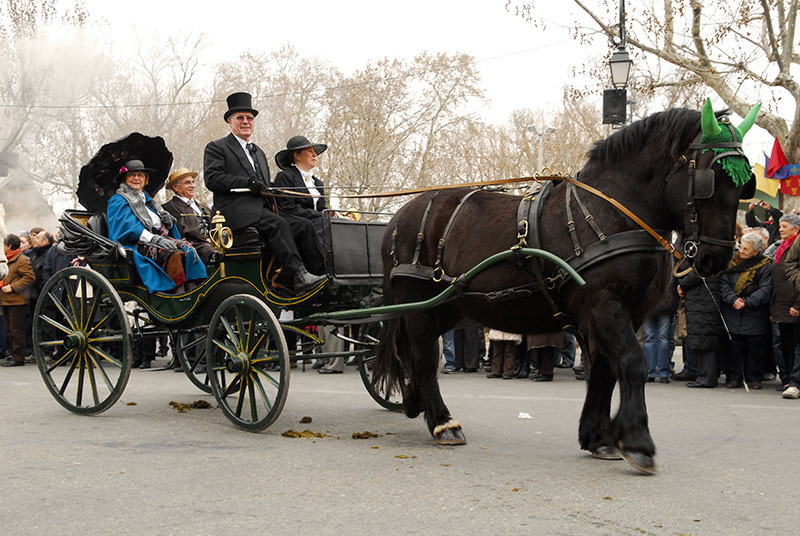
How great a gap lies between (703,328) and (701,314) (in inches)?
7.6

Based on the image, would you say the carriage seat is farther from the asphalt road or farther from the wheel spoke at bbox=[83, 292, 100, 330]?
the asphalt road

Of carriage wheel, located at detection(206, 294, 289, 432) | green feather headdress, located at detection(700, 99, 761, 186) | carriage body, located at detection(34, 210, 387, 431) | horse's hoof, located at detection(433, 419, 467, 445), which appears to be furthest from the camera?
carriage body, located at detection(34, 210, 387, 431)

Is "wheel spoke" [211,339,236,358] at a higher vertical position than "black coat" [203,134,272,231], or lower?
lower

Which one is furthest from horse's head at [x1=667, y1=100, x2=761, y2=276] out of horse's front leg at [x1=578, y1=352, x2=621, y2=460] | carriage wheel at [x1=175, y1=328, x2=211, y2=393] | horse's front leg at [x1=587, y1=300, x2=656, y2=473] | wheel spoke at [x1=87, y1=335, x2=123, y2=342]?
wheel spoke at [x1=87, y1=335, x2=123, y2=342]

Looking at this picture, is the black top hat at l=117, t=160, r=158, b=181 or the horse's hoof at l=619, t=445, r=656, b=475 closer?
the horse's hoof at l=619, t=445, r=656, b=475

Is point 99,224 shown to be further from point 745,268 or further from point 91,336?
point 745,268

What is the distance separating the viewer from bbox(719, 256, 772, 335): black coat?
10477 millimetres

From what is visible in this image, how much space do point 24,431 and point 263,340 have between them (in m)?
2.08

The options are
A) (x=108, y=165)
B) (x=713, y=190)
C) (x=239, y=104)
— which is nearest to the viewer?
(x=713, y=190)

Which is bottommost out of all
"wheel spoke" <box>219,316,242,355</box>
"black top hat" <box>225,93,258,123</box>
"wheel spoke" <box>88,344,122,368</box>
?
"wheel spoke" <box>88,344,122,368</box>

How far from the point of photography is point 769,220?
1505cm

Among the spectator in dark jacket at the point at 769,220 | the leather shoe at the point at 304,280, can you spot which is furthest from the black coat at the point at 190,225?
the spectator in dark jacket at the point at 769,220

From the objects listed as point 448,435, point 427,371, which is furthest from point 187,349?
point 448,435

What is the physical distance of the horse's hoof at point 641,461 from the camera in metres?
5.43
